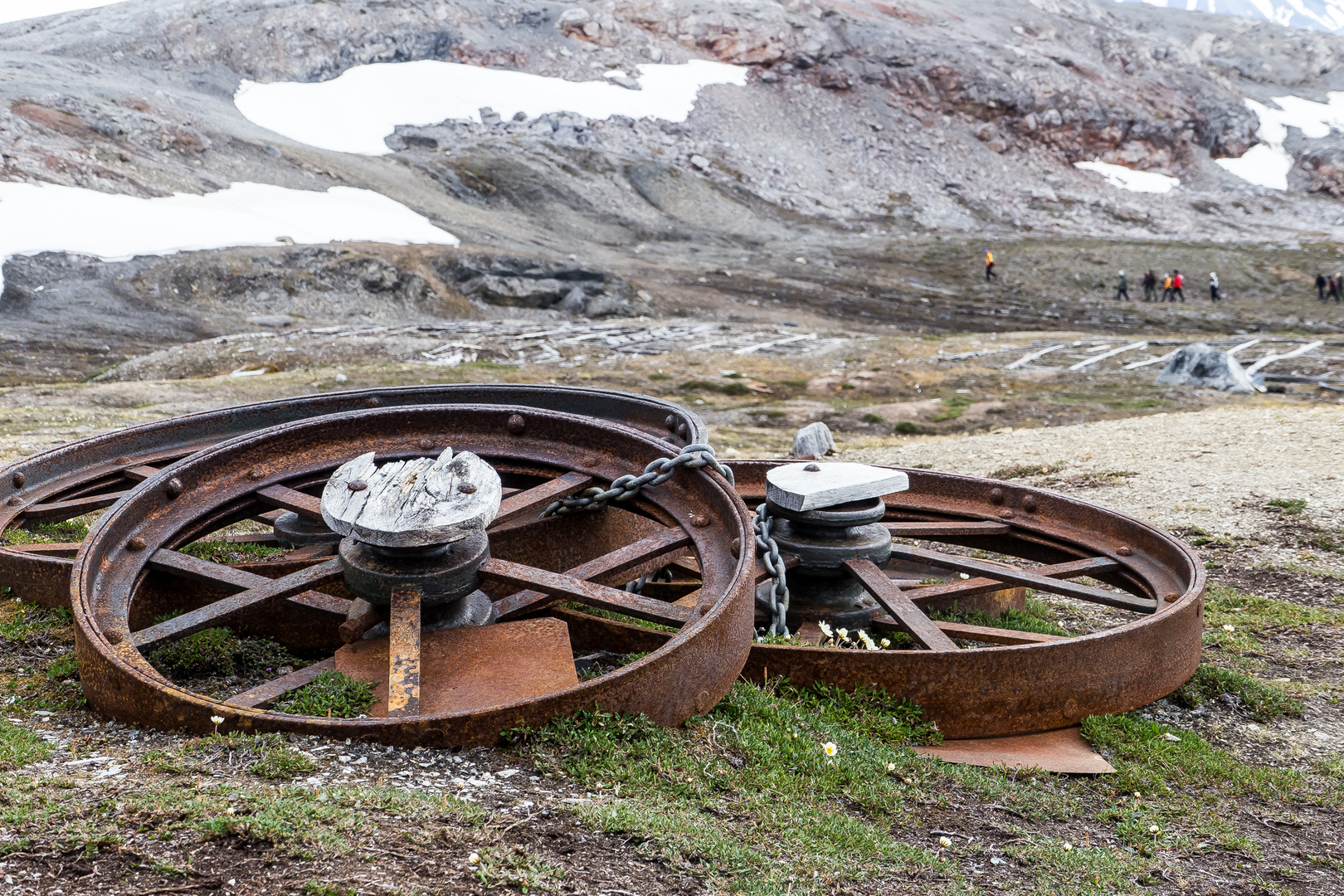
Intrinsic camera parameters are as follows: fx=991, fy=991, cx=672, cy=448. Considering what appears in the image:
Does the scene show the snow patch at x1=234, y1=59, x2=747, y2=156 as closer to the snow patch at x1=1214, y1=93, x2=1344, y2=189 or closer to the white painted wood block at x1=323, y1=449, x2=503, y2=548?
the snow patch at x1=1214, y1=93, x2=1344, y2=189

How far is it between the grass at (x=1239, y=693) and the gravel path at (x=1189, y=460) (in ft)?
11.8

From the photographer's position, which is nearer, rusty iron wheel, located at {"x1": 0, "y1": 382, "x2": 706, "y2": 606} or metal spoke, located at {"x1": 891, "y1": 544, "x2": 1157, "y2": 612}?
Answer: metal spoke, located at {"x1": 891, "y1": 544, "x2": 1157, "y2": 612}

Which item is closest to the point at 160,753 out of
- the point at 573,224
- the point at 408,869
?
the point at 408,869

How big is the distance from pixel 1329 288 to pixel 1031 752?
40333 millimetres

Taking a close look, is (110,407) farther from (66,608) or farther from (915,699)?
(915,699)

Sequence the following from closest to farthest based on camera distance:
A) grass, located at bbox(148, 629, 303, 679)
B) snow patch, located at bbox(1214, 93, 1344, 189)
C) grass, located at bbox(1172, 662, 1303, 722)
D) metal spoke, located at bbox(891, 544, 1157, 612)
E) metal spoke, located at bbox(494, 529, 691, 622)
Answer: grass, located at bbox(148, 629, 303, 679) < metal spoke, located at bbox(494, 529, 691, 622) < grass, located at bbox(1172, 662, 1303, 722) < metal spoke, located at bbox(891, 544, 1157, 612) < snow patch, located at bbox(1214, 93, 1344, 189)

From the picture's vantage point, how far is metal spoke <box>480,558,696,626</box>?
386 centimetres

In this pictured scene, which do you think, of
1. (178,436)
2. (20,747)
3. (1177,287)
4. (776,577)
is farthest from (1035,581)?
(1177,287)

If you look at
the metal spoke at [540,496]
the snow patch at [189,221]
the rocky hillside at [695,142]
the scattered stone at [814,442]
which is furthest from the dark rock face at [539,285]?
the metal spoke at [540,496]

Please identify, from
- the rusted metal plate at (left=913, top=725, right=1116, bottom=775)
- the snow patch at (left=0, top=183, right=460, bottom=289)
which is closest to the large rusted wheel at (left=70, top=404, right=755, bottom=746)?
the rusted metal plate at (left=913, top=725, right=1116, bottom=775)

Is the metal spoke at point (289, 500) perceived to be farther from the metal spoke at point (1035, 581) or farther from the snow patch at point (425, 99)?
the snow patch at point (425, 99)

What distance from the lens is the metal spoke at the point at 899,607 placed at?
4.71m

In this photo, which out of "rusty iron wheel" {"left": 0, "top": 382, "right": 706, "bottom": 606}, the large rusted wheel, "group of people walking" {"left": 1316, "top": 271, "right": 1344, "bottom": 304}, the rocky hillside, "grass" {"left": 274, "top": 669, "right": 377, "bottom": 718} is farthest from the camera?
"group of people walking" {"left": 1316, "top": 271, "right": 1344, "bottom": 304}

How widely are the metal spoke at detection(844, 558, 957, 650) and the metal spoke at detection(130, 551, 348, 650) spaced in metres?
2.56
